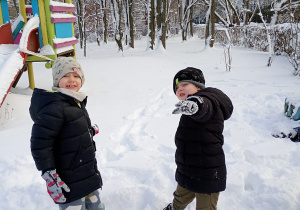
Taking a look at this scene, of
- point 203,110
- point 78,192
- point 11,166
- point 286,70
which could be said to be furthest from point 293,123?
point 286,70

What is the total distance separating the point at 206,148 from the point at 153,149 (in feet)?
5.54

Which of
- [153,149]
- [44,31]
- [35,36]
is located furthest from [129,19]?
[153,149]

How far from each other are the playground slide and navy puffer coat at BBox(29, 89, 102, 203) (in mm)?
2830

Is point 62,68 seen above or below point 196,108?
above

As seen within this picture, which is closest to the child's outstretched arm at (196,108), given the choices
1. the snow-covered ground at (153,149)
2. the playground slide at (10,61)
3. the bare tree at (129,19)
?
the snow-covered ground at (153,149)

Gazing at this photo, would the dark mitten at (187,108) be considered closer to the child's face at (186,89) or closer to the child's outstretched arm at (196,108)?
the child's outstretched arm at (196,108)

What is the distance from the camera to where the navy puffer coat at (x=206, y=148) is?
168 cm

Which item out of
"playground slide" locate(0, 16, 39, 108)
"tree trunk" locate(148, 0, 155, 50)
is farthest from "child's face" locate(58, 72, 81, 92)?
"tree trunk" locate(148, 0, 155, 50)

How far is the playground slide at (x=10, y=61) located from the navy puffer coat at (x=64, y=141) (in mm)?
2830

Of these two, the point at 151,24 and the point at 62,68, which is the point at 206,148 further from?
the point at 151,24

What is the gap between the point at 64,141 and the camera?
1.65m

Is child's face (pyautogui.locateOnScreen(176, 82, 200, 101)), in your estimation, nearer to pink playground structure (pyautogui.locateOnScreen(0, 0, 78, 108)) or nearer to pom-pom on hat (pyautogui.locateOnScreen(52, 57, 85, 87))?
pom-pom on hat (pyautogui.locateOnScreen(52, 57, 85, 87))

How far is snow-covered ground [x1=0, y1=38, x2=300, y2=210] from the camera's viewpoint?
234 cm

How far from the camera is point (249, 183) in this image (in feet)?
8.39
